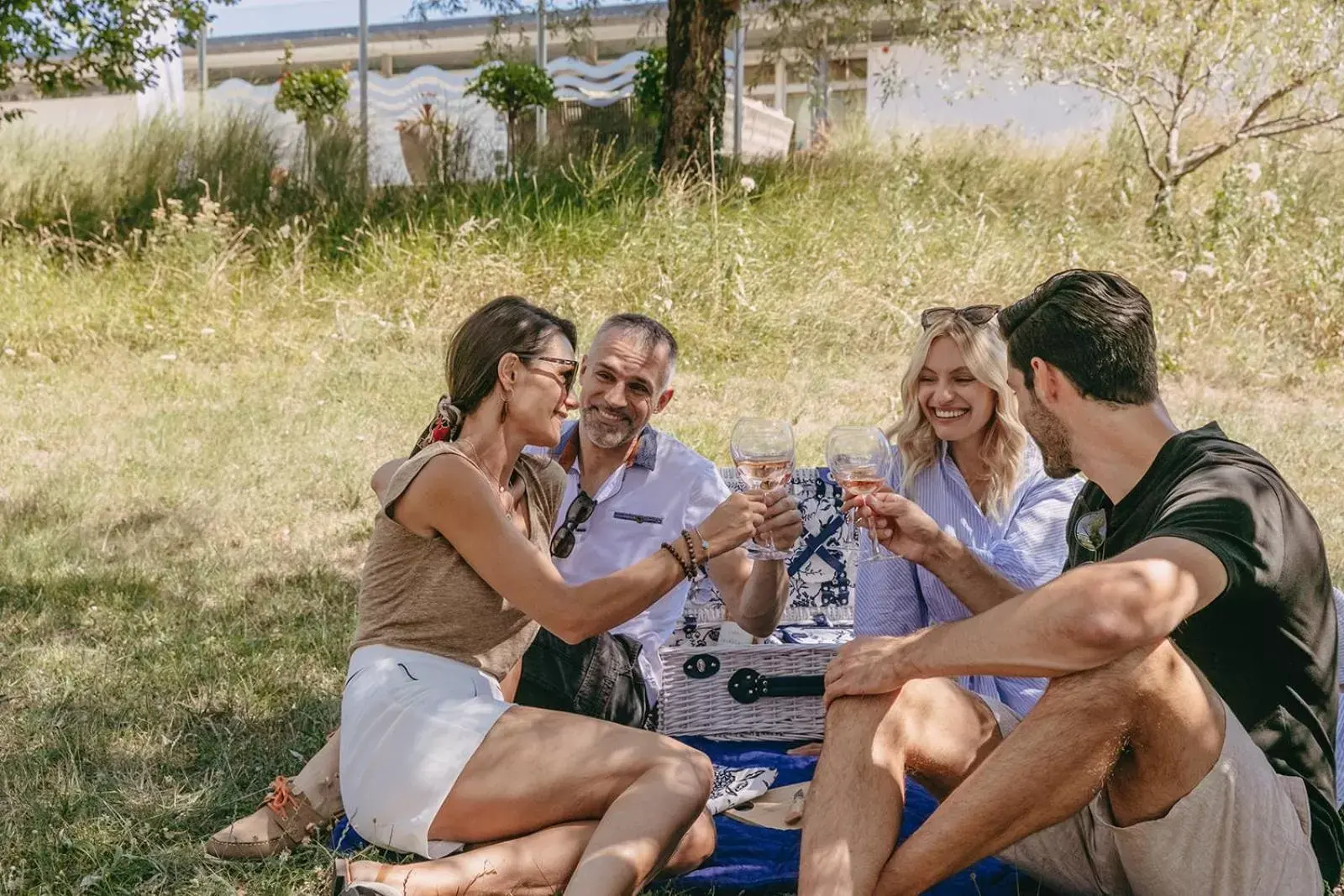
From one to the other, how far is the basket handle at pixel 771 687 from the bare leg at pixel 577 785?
3.26 ft

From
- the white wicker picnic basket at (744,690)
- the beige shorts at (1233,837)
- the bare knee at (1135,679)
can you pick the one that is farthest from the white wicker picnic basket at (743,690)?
the bare knee at (1135,679)

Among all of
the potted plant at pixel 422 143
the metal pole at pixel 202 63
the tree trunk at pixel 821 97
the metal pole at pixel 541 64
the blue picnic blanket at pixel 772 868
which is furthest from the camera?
the tree trunk at pixel 821 97

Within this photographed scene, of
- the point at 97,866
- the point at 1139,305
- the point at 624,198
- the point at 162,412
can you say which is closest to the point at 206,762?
the point at 97,866

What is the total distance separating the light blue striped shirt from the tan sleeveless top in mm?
1149

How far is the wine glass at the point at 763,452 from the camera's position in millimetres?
3508

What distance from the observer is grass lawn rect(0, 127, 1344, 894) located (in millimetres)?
5031

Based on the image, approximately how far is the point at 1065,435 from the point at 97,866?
2838 mm

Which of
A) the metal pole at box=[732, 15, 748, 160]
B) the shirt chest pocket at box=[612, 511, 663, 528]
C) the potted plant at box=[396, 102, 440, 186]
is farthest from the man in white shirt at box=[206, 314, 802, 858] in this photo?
the metal pole at box=[732, 15, 748, 160]

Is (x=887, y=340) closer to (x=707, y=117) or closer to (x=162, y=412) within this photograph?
(x=707, y=117)

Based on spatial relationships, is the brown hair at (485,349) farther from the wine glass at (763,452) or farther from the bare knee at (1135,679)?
the bare knee at (1135,679)

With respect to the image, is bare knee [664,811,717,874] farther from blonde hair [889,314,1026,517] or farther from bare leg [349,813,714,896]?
blonde hair [889,314,1026,517]

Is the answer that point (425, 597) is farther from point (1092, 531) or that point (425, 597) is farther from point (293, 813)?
point (1092, 531)

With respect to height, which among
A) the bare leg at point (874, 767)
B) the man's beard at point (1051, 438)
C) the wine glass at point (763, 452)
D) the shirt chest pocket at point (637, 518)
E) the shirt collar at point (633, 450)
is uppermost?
the man's beard at point (1051, 438)

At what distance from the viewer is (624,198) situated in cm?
1145
